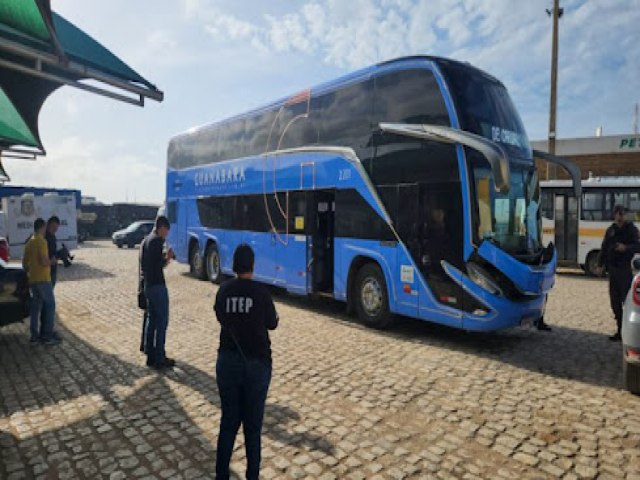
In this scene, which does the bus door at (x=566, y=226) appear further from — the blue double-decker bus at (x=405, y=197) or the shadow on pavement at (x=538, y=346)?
the blue double-decker bus at (x=405, y=197)

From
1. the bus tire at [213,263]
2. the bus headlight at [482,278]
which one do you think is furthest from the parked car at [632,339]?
the bus tire at [213,263]

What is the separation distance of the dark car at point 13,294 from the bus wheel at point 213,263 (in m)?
6.10

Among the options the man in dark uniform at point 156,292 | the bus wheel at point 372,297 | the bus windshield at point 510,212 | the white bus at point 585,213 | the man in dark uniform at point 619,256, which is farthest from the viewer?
the white bus at point 585,213

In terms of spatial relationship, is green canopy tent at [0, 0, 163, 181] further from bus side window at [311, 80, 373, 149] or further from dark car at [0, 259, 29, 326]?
bus side window at [311, 80, 373, 149]

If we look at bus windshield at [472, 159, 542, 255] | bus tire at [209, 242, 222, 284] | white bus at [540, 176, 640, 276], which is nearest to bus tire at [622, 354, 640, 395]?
bus windshield at [472, 159, 542, 255]

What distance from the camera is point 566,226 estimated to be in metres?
16.8

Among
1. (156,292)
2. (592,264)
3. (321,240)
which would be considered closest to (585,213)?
(592,264)

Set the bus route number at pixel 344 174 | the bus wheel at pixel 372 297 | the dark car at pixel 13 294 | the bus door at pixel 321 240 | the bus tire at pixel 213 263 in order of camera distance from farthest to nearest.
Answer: the bus tire at pixel 213 263
the bus door at pixel 321 240
the bus route number at pixel 344 174
the bus wheel at pixel 372 297
the dark car at pixel 13 294

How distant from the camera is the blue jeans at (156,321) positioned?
5.91m

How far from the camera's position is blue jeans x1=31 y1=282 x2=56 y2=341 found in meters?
6.89

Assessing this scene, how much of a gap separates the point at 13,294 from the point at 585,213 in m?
17.4

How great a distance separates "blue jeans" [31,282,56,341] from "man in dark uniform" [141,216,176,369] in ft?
6.92

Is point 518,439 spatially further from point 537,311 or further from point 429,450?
point 537,311

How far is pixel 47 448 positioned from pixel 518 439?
4273mm
